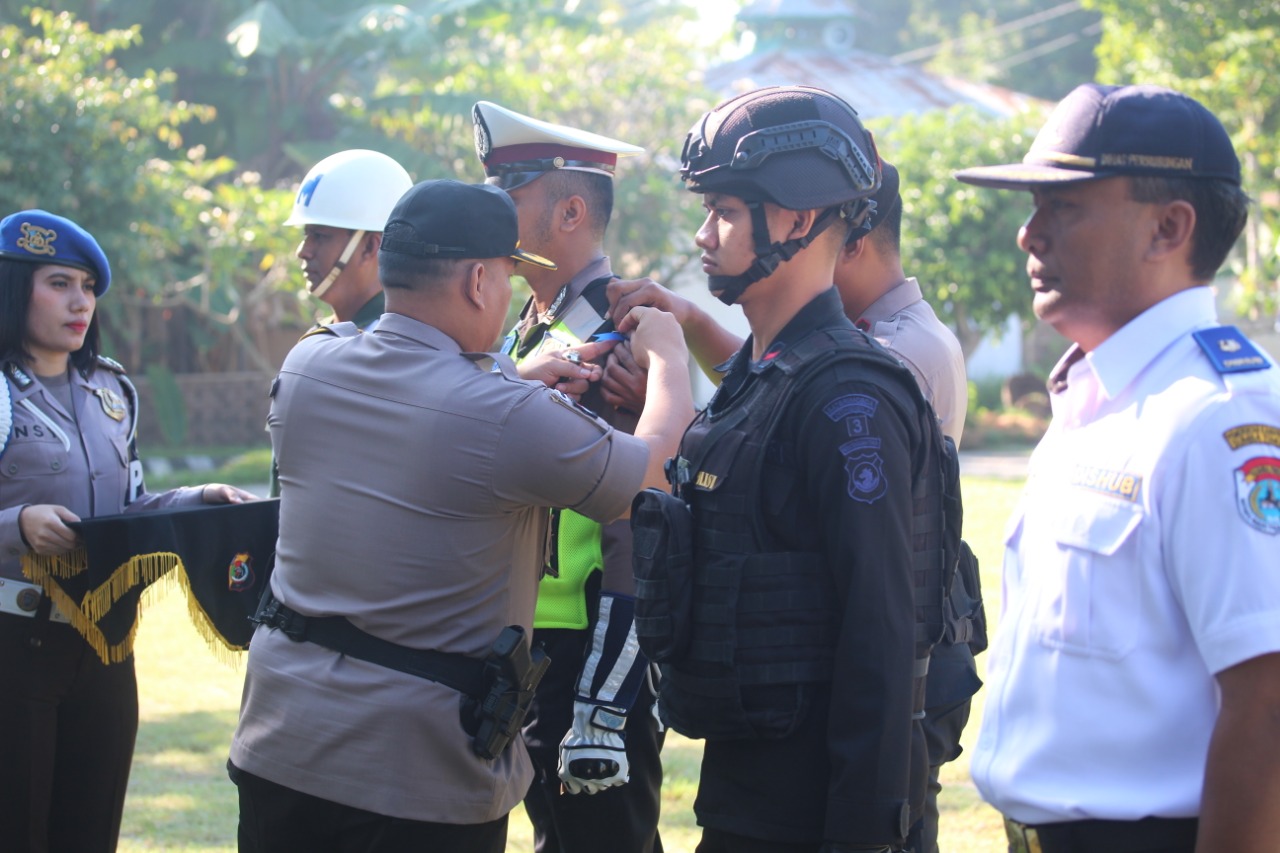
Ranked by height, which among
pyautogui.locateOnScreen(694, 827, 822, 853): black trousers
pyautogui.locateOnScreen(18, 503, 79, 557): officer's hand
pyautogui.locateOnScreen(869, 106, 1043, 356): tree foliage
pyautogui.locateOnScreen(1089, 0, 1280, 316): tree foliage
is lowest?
pyautogui.locateOnScreen(694, 827, 822, 853): black trousers

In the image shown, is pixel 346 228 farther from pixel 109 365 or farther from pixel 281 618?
pixel 281 618

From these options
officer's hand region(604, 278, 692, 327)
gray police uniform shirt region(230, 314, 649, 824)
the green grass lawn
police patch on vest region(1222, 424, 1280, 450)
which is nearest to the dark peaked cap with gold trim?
officer's hand region(604, 278, 692, 327)

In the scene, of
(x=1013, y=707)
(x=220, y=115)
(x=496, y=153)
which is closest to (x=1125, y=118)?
(x=1013, y=707)

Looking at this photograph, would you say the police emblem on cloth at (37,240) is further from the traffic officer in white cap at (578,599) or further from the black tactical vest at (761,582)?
the black tactical vest at (761,582)

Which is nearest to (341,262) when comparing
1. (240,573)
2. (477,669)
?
(240,573)

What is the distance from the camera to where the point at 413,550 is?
2.50 m

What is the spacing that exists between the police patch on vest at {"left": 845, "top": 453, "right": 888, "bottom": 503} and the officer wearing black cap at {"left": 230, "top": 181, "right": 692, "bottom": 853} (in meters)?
0.60

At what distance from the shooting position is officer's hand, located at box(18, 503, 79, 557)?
342 centimetres

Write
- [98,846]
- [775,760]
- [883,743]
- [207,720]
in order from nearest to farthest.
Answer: [883,743]
[775,760]
[98,846]
[207,720]

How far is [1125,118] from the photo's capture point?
6.37 feet

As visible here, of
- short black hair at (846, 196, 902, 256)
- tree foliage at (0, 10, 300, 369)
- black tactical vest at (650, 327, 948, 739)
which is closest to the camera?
black tactical vest at (650, 327, 948, 739)

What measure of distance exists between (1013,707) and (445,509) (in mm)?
1142

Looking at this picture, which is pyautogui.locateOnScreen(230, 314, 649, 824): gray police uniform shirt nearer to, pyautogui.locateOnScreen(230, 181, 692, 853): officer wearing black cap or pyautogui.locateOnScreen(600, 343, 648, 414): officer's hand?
pyautogui.locateOnScreen(230, 181, 692, 853): officer wearing black cap

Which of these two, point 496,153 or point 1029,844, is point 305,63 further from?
point 1029,844
